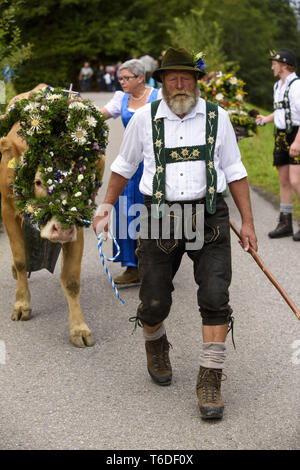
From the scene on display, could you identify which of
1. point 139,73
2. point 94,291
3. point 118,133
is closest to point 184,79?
point 139,73

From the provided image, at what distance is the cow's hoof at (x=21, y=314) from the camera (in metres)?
6.14

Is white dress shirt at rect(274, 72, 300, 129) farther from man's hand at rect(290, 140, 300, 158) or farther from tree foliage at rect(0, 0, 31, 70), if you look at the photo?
tree foliage at rect(0, 0, 31, 70)

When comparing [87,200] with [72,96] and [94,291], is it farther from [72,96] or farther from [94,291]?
[94,291]

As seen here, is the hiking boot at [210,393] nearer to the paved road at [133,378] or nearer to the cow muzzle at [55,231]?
the paved road at [133,378]

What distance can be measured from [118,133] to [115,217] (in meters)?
12.9

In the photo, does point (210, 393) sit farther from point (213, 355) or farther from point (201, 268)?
point (201, 268)

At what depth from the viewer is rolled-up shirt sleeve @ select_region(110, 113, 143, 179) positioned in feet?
14.8

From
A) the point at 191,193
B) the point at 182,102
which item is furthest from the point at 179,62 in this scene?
the point at 191,193

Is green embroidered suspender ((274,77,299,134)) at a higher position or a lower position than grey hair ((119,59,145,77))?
lower

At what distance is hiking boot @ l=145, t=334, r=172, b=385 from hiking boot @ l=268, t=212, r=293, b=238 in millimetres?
4315

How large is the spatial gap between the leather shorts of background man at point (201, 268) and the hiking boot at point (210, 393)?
11.6 inches

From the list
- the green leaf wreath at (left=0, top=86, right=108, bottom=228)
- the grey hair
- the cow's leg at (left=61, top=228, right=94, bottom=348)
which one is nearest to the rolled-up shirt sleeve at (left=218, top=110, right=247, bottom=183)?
the green leaf wreath at (left=0, top=86, right=108, bottom=228)

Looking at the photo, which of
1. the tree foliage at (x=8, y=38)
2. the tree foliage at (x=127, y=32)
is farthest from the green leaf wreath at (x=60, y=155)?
the tree foliage at (x=127, y=32)

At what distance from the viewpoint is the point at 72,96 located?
5.38 meters
